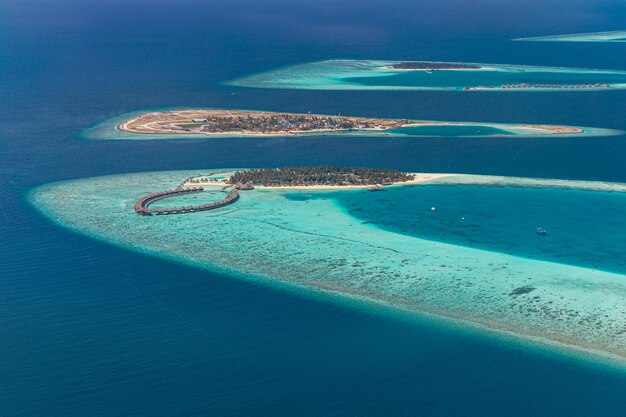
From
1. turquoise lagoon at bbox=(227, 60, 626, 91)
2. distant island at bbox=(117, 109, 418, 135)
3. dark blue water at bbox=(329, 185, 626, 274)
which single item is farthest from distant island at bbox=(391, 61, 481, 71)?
dark blue water at bbox=(329, 185, 626, 274)

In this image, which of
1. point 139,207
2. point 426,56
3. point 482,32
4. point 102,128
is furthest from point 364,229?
point 482,32

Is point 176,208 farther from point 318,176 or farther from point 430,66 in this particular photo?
point 430,66

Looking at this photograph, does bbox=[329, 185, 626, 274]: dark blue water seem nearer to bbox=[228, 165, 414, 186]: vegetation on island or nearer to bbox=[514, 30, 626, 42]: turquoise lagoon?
bbox=[228, 165, 414, 186]: vegetation on island

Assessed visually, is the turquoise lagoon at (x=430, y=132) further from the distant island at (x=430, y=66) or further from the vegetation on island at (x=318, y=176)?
the distant island at (x=430, y=66)

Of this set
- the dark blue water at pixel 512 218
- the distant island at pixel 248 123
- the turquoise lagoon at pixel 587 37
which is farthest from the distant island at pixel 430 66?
the dark blue water at pixel 512 218

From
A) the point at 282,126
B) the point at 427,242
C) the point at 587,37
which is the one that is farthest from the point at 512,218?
the point at 587,37

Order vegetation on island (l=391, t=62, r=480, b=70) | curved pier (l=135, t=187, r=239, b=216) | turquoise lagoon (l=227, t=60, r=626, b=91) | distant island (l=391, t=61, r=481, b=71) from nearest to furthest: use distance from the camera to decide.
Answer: curved pier (l=135, t=187, r=239, b=216) → turquoise lagoon (l=227, t=60, r=626, b=91) → distant island (l=391, t=61, r=481, b=71) → vegetation on island (l=391, t=62, r=480, b=70)
